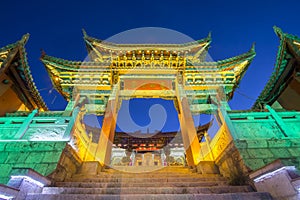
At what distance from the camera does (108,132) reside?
841 centimetres

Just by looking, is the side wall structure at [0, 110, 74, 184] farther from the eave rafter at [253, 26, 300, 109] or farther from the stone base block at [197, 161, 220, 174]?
the eave rafter at [253, 26, 300, 109]

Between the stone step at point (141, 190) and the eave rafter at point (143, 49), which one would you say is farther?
the eave rafter at point (143, 49)

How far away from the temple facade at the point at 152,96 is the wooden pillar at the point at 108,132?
5 centimetres

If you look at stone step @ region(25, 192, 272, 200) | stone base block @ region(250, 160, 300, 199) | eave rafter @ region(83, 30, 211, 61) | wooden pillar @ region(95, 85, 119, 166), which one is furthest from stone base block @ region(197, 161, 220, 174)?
eave rafter @ region(83, 30, 211, 61)

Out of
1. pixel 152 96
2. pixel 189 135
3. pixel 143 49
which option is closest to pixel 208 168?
pixel 189 135

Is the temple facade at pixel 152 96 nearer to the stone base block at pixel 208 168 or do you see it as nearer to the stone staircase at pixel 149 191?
the stone base block at pixel 208 168

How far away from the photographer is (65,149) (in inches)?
216

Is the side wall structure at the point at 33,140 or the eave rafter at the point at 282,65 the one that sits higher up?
the eave rafter at the point at 282,65

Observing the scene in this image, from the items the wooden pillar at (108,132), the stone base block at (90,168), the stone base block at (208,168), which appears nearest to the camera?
the stone base block at (208,168)

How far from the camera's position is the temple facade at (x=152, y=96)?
514 centimetres

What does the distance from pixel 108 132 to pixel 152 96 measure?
3.82 metres

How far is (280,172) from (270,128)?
3.34m

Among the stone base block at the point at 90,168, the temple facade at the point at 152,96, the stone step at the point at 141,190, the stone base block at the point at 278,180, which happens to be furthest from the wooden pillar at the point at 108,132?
the stone base block at the point at 278,180

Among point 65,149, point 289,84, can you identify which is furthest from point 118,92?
point 289,84
